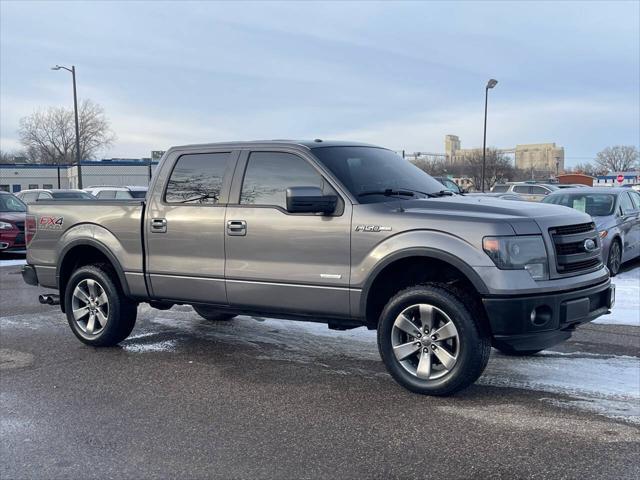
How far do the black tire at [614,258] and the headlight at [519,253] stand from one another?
7021mm

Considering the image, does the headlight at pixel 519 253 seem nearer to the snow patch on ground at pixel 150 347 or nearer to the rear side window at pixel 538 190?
the snow patch on ground at pixel 150 347

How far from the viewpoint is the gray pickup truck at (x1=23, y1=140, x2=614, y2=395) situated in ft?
15.6

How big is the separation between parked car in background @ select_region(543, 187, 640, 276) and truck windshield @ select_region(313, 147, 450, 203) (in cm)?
589

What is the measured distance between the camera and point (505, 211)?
4.95m

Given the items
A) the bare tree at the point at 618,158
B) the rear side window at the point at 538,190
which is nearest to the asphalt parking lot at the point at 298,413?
the rear side window at the point at 538,190

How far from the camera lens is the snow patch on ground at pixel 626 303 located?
7665 millimetres

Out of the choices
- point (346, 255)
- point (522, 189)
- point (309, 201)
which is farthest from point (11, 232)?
point (522, 189)

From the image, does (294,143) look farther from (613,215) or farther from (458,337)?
(613,215)

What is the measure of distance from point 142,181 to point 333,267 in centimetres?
5685

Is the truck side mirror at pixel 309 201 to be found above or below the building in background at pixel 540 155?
below

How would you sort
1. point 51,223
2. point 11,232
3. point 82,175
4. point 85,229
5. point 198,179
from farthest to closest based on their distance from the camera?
point 82,175 → point 11,232 → point 51,223 → point 85,229 → point 198,179

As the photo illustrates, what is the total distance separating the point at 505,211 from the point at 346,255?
1258 mm

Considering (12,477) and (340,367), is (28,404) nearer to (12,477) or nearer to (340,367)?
(12,477)

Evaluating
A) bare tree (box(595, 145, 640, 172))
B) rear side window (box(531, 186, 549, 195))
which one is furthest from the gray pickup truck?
bare tree (box(595, 145, 640, 172))
